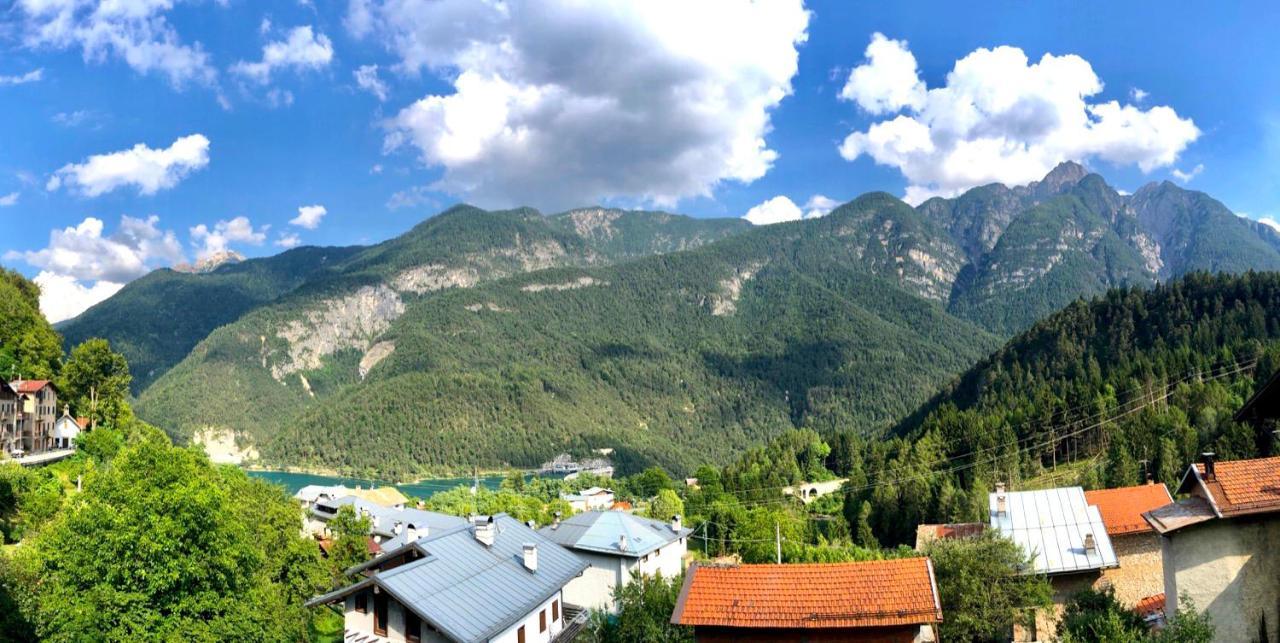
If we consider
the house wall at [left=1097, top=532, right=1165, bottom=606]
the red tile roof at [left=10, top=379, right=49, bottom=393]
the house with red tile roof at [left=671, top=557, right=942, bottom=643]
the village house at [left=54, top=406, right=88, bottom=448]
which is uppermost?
the red tile roof at [left=10, top=379, right=49, bottom=393]

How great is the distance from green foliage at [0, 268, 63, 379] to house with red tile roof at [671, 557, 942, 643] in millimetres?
69288

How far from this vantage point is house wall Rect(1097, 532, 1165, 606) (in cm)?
3933

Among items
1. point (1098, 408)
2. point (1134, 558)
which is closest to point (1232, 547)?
point (1134, 558)

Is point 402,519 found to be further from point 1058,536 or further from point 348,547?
point 1058,536

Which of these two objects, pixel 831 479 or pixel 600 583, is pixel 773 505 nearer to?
pixel 831 479

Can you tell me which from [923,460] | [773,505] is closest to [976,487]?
[923,460]

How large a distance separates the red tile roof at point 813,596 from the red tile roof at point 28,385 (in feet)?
213

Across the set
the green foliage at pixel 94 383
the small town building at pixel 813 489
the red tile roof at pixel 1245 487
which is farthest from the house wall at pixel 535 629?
the small town building at pixel 813 489

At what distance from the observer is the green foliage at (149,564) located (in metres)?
26.9

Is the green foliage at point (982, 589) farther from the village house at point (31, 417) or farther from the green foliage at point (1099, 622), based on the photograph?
the village house at point (31, 417)

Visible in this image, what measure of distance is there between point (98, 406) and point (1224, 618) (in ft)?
275

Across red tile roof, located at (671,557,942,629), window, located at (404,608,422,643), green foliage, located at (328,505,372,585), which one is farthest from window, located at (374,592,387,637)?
green foliage, located at (328,505,372,585)

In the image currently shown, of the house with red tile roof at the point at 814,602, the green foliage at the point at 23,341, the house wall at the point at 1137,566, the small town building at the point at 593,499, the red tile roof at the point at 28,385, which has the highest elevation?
the green foliage at the point at 23,341

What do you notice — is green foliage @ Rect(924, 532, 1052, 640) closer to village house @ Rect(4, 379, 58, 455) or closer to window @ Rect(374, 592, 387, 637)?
window @ Rect(374, 592, 387, 637)
